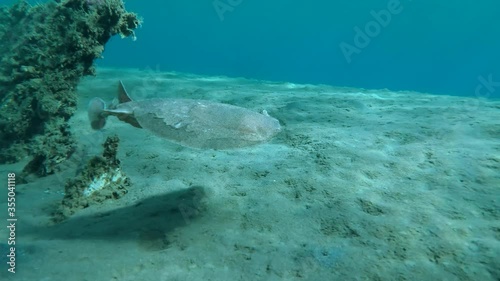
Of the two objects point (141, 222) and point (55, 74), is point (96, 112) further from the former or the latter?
A: point (55, 74)

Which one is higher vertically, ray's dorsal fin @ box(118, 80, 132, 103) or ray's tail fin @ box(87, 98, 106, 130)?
ray's dorsal fin @ box(118, 80, 132, 103)

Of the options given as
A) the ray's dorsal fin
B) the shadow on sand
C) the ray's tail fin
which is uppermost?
the ray's dorsal fin

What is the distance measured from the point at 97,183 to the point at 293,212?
273cm

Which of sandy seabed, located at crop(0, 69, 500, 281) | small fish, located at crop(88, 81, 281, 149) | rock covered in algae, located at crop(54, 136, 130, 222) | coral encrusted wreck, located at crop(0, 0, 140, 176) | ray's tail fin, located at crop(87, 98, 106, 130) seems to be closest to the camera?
sandy seabed, located at crop(0, 69, 500, 281)

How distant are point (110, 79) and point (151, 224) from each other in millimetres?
9306

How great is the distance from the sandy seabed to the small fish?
1101mm

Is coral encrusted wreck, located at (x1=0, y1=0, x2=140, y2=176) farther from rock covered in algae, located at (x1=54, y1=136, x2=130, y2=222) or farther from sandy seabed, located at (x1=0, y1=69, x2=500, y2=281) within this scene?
rock covered in algae, located at (x1=54, y1=136, x2=130, y2=222)

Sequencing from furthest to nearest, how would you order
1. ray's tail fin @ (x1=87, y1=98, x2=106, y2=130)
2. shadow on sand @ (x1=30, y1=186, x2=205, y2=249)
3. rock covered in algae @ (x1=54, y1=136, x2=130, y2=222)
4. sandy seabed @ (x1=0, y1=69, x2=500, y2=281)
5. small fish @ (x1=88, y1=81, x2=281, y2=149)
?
1. rock covered in algae @ (x1=54, y1=136, x2=130, y2=222)
2. ray's tail fin @ (x1=87, y1=98, x2=106, y2=130)
3. shadow on sand @ (x1=30, y1=186, x2=205, y2=249)
4. small fish @ (x1=88, y1=81, x2=281, y2=149)
5. sandy seabed @ (x1=0, y1=69, x2=500, y2=281)

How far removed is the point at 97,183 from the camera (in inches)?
166

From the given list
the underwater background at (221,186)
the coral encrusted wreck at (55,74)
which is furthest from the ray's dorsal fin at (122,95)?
the coral encrusted wreck at (55,74)

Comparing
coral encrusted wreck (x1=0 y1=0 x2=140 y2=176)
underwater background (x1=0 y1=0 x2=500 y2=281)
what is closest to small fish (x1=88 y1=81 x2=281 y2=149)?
underwater background (x1=0 y1=0 x2=500 y2=281)

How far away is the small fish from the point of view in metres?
2.94

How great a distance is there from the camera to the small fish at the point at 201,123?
2.94 meters

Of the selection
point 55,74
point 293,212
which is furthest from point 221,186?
point 55,74
